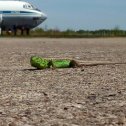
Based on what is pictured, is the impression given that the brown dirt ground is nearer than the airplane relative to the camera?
Yes

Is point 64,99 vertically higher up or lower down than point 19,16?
lower down

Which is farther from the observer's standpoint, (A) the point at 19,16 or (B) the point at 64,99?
(A) the point at 19,16

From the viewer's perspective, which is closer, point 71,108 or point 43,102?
point 71,108

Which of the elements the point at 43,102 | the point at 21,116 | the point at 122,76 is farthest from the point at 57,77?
the point at 21,116

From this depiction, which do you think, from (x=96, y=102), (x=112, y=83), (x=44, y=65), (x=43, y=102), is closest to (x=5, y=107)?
(x=43, y=102)

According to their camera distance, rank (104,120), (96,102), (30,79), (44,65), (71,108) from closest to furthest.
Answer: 1. (104,120)
2. (71,108)
3. (96,102)
4. (30,79)
5. (44,65)

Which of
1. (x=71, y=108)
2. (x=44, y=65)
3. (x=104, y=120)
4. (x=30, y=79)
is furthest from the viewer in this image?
(x=44, y=65)

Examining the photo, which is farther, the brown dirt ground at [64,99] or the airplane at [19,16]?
the airplane at [19,16]

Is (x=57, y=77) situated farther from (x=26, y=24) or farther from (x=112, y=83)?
(x=26, y=24)
